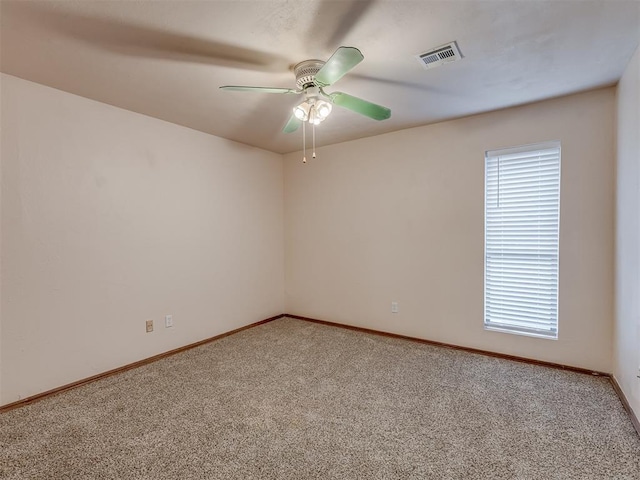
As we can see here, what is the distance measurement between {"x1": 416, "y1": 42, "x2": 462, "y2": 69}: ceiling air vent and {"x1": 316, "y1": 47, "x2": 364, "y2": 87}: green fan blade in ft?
2.12

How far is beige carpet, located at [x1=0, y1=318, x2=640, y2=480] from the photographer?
164cm

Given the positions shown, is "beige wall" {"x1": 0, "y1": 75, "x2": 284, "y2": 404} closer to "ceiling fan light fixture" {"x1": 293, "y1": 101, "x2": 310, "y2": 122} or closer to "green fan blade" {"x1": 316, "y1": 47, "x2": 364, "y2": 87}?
"ceiling fan light fixture" {"x1": 293, "y1": 101, "x2": 310, "y2": 122}

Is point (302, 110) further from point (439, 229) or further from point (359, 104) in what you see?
point (439, 229)

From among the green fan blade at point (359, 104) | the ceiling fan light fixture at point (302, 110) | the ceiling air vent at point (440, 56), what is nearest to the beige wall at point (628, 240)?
the ceiling air vent at point (440, 56)

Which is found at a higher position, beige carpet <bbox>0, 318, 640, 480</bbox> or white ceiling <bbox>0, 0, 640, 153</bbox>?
white ceiling <bbox>0, 0, 640, 153</bbox>

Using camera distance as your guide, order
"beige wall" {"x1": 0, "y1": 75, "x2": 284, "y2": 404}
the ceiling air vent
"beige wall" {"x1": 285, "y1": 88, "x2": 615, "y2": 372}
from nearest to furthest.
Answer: the ceiling air vent → "beige wall" {"x1": 0, "y1": 75, "x2": 284, "y2": 404} → "beige wall" {"x1": 285, "y1": 88, "x2": 615, "y2": 372}

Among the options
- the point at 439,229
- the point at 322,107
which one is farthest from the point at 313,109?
the point at 439,229

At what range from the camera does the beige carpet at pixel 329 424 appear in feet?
5.37

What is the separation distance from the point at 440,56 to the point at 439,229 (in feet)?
5.88

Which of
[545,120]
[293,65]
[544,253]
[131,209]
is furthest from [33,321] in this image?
[545,120]

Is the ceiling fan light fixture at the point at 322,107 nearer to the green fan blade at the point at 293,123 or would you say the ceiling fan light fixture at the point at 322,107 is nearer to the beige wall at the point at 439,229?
the green fan blade at the point at 293,123

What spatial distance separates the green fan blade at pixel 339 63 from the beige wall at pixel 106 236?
2104 millimetres

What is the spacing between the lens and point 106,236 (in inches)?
109

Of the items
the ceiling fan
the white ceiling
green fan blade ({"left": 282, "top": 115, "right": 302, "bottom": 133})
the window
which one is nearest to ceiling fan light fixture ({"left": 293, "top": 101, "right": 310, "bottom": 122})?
the ceiling fan
